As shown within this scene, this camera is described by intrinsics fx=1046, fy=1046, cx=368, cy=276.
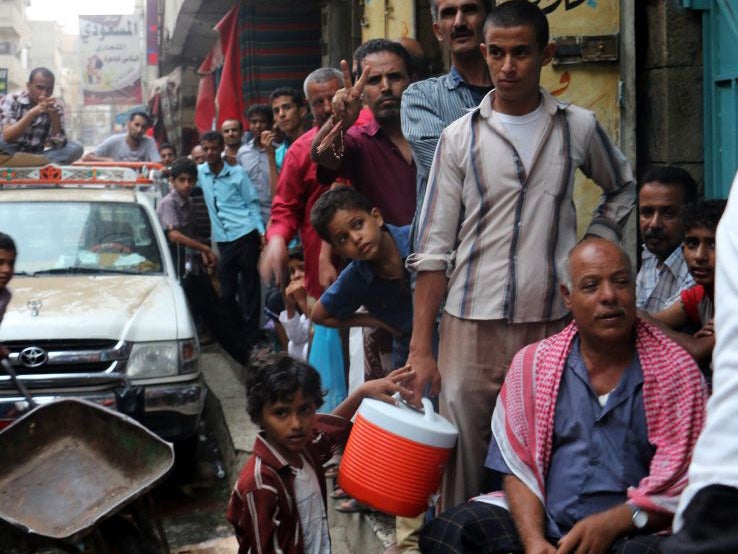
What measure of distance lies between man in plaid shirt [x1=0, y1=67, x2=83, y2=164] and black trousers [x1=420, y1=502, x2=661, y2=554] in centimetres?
605

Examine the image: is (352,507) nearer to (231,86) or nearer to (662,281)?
(662,281)

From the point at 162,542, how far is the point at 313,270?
5.39ft

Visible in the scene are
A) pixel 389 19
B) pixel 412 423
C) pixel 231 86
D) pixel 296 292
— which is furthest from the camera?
pixel 231 86

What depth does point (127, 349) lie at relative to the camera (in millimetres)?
5750

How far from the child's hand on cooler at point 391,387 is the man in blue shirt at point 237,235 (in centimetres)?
511

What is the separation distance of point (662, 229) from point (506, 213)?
87 cm

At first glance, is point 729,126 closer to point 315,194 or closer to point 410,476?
point 315,194

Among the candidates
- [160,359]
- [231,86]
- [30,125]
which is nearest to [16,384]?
[160,359]

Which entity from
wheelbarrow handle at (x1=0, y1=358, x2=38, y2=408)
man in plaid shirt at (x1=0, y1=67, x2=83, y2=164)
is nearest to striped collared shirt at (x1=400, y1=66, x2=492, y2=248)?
wheelbarrow handle at (x1=0, y1=358, x2=38, y2=408)

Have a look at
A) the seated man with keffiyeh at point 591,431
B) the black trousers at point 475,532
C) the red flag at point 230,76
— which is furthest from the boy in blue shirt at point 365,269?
the red flag at point 230,76

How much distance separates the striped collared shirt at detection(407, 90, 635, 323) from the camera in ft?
10.6

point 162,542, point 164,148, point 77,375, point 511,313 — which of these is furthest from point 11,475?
point 164,148

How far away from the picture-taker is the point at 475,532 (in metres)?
2.91

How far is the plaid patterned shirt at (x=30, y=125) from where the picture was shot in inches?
327
